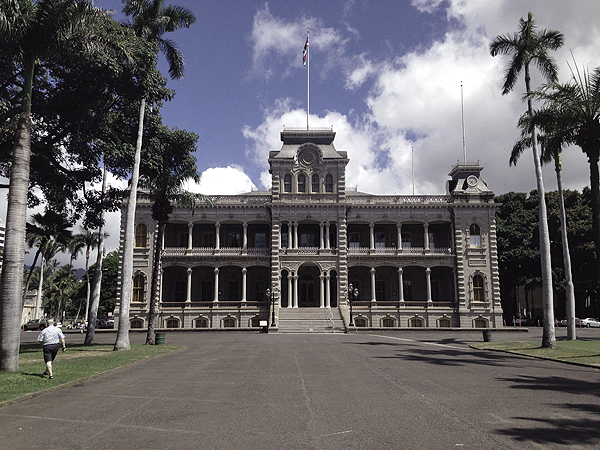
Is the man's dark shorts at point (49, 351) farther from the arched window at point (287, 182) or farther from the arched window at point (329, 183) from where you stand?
the arched window at point (329, 183)

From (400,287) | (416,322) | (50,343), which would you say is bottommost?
(416,322)

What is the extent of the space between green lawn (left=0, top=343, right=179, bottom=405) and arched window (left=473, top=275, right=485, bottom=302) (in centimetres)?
3321

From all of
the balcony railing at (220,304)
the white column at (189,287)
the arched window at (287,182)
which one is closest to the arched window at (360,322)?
the balcony railing at (220,304)

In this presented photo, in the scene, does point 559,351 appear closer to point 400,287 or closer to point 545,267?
point 545,267

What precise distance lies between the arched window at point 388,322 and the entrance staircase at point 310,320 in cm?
496

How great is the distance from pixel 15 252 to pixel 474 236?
4212 centimetres

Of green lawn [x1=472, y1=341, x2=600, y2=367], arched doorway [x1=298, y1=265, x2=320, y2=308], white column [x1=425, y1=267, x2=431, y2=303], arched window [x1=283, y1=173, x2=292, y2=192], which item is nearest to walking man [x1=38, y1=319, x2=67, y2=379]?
green lawn [x1=472, y1=341, x2=600, y2=367]

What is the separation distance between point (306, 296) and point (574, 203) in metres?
32.2

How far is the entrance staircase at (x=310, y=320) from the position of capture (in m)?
40.8

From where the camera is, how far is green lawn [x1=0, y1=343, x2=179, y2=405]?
11.6 meters

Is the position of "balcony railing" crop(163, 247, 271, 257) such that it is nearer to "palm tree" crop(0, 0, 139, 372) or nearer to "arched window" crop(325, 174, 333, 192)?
"arched window" crop(325, 174, 333, 192)

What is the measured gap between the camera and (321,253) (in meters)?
46.8

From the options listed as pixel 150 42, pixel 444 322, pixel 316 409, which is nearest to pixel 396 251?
pixel 444 322

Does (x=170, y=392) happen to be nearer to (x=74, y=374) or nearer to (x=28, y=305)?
(x=74, y=374)
